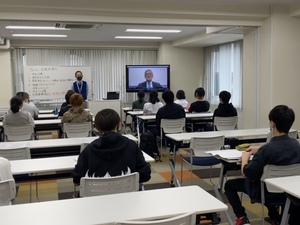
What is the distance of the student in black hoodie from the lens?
2.45m

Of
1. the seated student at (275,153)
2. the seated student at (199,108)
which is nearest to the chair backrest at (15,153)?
the seated student at (275,153)

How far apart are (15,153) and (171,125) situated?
3067 millimetres

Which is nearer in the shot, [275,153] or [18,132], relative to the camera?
[275,153]

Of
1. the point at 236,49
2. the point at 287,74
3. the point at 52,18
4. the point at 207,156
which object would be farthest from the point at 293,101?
the point at 52,18

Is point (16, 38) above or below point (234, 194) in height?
above

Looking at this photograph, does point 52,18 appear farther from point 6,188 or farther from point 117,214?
point 117,214

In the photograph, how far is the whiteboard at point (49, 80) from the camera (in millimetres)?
10312

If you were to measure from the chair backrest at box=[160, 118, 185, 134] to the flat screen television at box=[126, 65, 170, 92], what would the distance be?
4867 millimetres

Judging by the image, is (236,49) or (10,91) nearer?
(236,49)

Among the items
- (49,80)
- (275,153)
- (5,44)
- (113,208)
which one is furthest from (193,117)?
(5,44)

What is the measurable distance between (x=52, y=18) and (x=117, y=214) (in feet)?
13.9

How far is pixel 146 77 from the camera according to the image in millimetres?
10820

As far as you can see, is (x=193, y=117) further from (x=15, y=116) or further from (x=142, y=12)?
(x=15, y=116)

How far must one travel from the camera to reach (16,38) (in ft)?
33.0
